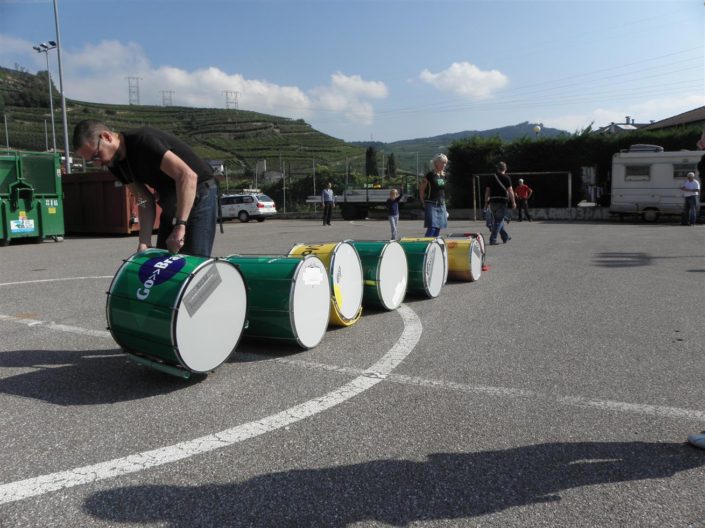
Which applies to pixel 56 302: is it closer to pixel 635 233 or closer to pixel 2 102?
pixel 635 233

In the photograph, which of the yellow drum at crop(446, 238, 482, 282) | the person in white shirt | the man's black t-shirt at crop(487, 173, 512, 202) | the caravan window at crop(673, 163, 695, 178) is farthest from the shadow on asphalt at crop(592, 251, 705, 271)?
the caravan window at crop(673, 163, 695, 178)

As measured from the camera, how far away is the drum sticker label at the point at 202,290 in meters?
3.77

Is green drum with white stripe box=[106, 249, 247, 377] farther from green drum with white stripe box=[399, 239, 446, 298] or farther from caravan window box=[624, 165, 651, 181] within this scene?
caravan window box=[624, 165, 651, 181]

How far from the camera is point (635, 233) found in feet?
59.7

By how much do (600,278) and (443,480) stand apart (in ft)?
23.0

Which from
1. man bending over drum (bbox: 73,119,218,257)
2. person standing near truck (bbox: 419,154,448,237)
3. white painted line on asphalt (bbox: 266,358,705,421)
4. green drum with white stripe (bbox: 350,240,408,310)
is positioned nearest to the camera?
white painted line on asphalt (bbox: 266,358,705,421)

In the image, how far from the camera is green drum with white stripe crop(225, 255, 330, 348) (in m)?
4.66

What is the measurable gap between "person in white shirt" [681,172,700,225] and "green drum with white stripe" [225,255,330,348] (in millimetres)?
18678

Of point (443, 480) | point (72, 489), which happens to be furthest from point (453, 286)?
point (72, 489)

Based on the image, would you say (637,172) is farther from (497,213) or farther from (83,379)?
(83,379)

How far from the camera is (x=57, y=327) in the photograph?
571 centimetres

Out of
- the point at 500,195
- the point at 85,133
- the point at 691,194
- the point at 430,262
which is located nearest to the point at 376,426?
the point at 85,133

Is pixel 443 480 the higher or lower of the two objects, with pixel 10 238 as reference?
lower

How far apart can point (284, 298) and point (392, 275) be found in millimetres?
2085
